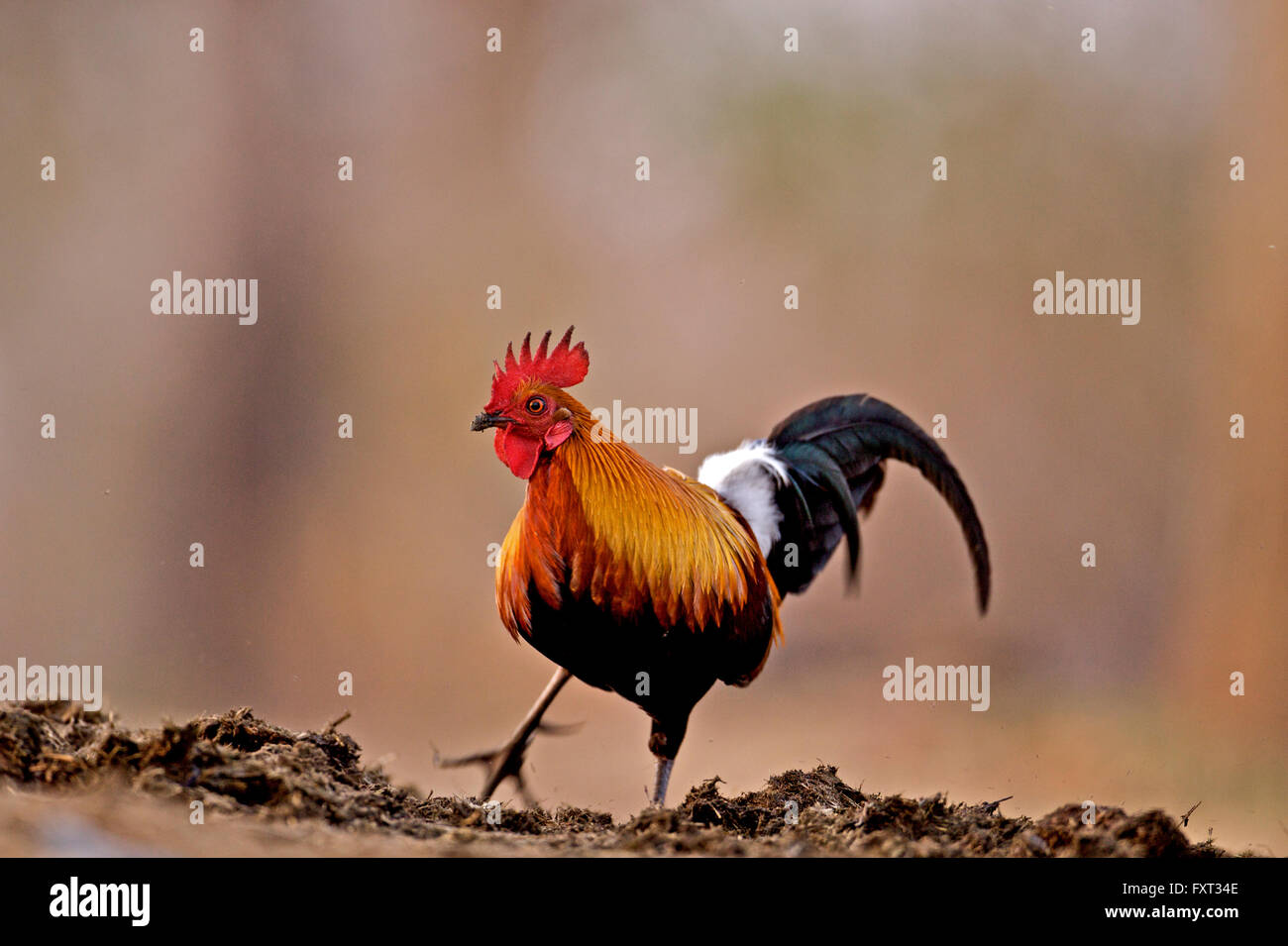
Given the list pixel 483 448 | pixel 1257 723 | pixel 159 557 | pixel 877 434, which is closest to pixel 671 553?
pixel 877 434

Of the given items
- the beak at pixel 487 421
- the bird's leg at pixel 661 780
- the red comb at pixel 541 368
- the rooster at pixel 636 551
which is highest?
the red comb at pixel 541 368

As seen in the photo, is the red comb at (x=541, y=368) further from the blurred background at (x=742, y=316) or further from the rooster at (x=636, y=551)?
the blurred background at (x=742, y=316)

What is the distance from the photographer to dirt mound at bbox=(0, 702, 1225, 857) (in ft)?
6.88

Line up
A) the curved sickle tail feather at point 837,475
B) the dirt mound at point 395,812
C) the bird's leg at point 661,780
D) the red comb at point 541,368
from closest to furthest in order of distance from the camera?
the dirt mound at point 395,812
the red comb at point 541,368
the bird's leg at point 661,780
the curved sickle tail feather at point 837,475

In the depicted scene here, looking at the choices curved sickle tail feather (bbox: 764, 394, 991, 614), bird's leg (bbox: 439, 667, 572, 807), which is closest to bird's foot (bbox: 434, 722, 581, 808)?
bird's leg (bbox: 439, 667, 572, 807)

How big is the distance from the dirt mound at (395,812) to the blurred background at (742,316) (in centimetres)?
224

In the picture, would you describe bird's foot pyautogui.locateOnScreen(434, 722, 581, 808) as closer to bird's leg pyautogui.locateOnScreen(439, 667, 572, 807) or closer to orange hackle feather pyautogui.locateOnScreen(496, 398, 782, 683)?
bird's leg pyautogui.locateOnScreen(439, 667, 572, 807)

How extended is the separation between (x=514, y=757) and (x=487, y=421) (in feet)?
4.61

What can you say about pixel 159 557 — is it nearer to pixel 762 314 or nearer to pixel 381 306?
pixel 381 306

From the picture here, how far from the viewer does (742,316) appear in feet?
17.1

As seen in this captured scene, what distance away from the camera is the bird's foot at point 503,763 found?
3490 millimetres

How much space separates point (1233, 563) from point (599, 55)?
4.41 m

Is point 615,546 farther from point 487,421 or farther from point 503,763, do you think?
point 503,763

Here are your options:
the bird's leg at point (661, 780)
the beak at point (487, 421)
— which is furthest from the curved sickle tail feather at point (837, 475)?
the beak at point (487, 421)
